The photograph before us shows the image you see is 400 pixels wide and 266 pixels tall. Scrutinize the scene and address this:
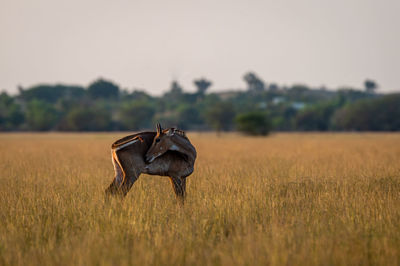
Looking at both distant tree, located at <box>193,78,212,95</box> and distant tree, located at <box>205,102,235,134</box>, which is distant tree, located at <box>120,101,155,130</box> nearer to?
distant tree, located at <box>205,102,235,134</box>

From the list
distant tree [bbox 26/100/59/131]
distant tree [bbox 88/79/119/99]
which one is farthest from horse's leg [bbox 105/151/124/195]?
distant tree [bbox 88/79/119/99]

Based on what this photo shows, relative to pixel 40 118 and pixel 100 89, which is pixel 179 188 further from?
pixel 100 89

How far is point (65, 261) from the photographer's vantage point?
4.06m

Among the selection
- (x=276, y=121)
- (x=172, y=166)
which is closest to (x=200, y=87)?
(x=276, y=121)

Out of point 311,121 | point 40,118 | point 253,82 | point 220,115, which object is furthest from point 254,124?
point 253,82

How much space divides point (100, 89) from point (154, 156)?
492 ft

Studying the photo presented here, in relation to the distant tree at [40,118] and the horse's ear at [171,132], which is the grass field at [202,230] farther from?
the distant tree at [40,118]

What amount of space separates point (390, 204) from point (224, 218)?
2.85 metres

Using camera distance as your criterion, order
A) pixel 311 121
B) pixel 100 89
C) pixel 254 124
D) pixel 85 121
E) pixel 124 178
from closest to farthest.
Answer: pixel 124 178 → pixel 254 124 → pixel 85 121 → pixel 311 121 → pixel 100 89

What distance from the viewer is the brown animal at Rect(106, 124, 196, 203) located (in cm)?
637

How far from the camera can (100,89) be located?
150625 mm

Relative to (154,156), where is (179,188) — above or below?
below

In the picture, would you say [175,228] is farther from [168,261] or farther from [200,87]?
[200,87]

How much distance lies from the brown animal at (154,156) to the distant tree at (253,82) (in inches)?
7399
